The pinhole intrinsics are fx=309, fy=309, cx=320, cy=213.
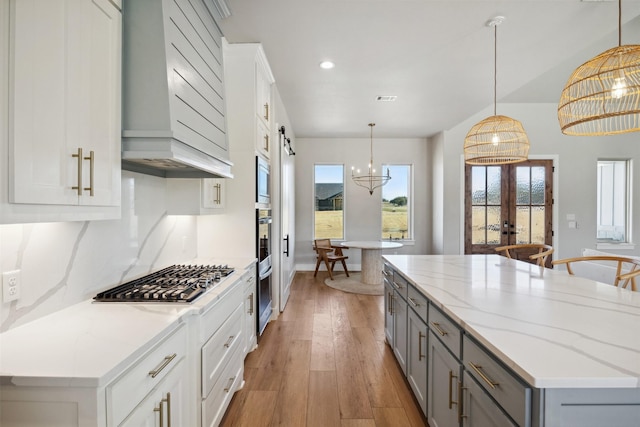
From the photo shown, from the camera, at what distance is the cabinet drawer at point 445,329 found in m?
1.37

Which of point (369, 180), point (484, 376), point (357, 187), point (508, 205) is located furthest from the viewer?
point (357, 187)

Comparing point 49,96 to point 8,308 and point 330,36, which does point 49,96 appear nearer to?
point 8,308

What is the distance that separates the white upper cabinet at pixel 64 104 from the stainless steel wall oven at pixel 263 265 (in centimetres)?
166

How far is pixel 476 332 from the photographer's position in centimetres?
116

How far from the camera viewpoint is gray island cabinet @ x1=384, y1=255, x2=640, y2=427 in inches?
34.6

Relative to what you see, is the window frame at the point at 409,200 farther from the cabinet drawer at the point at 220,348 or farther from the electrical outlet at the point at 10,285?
the electrical outlet at the point at 10,285

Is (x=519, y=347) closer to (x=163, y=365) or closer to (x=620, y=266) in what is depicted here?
(x=163, y=365)

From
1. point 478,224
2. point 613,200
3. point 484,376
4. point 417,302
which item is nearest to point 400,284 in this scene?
point 417,302

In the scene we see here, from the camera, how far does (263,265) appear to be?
3057 mm

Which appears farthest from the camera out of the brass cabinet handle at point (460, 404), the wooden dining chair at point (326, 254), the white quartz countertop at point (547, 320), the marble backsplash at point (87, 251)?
the wooden dining chair at point (326, 254)

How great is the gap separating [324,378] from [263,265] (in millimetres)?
1169

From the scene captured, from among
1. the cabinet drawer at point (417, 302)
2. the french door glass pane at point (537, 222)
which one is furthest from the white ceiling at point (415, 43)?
the french door glass pane at point (537, 222)

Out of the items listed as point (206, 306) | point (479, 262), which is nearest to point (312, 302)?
point (479, 262)

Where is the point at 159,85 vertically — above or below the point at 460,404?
above
